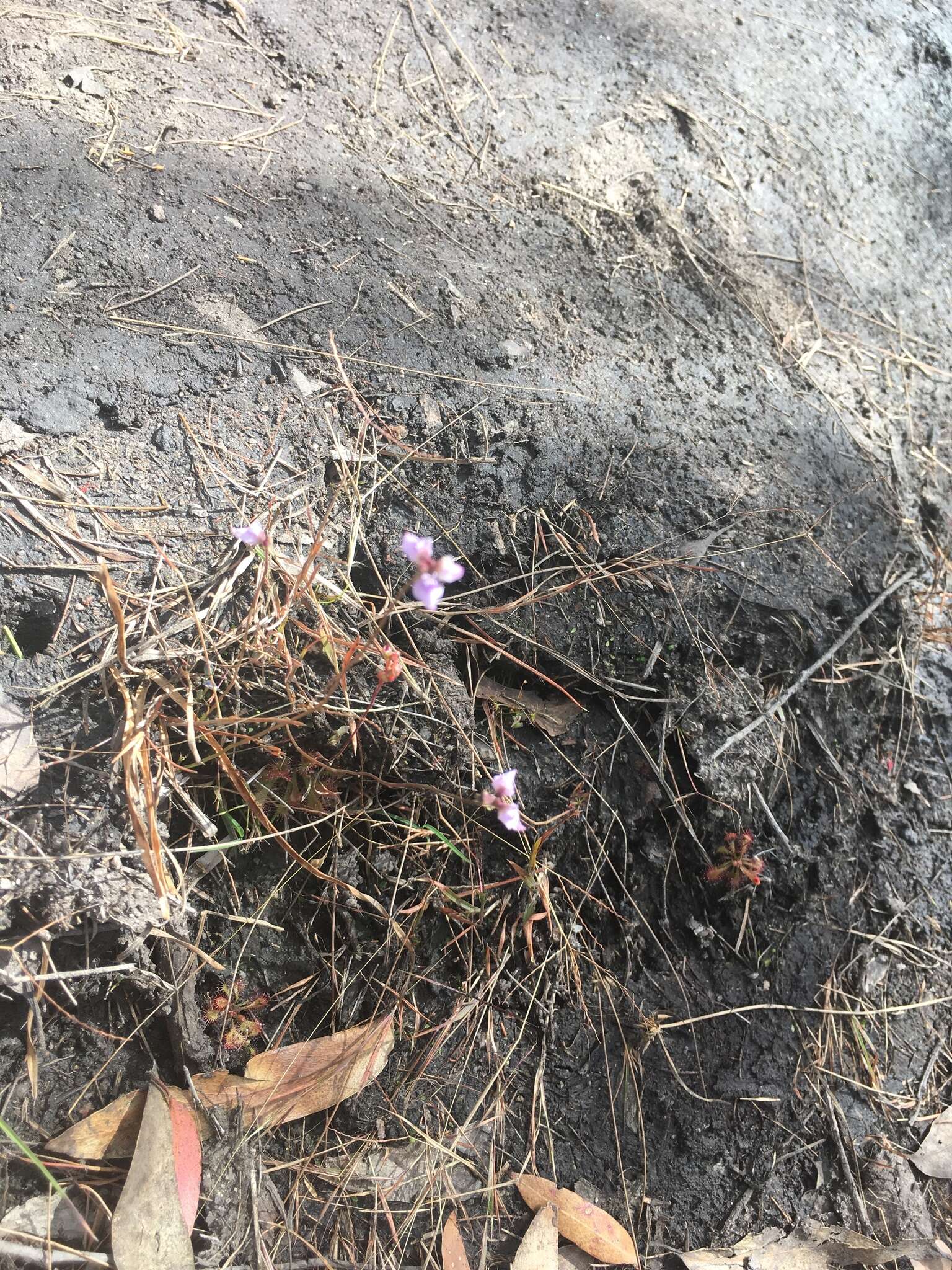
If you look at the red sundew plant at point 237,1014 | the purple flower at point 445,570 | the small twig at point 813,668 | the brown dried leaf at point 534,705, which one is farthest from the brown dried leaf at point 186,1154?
the small twig at point 813,668

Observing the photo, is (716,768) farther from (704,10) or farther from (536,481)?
(704,10)

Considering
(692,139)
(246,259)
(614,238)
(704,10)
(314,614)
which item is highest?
(704,10)

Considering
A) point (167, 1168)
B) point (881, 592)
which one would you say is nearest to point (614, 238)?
point (881, 592)

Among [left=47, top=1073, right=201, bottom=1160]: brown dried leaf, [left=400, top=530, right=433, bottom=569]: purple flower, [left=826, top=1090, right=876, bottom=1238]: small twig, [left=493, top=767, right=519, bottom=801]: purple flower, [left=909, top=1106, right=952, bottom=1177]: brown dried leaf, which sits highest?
[left=400, top=530, right=433, bottom=569]: purple flower

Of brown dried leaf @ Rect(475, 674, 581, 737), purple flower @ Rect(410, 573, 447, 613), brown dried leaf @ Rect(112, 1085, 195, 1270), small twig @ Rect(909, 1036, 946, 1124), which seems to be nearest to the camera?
purple flower @ Rect(410, 573, 447, 613)

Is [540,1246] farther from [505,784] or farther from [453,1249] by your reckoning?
[505,784]

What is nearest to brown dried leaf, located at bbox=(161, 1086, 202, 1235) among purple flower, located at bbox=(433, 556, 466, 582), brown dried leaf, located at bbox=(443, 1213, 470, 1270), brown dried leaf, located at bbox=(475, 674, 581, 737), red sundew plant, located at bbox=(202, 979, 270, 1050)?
red sundew plant, located at bbox=(202, 979, 270, 1050)

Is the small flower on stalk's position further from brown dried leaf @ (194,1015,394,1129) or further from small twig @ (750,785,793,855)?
small twig @ (750,785,793,855)
